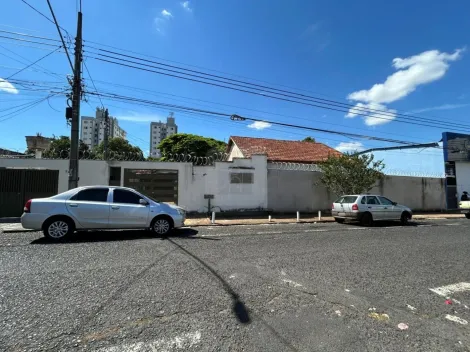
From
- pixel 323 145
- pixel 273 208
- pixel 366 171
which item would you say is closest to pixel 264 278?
pixel 273 208

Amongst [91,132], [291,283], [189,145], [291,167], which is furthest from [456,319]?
[91,132]

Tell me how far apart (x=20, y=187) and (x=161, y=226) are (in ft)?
30.6

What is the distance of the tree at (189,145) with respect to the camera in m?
46.2

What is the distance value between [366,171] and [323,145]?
46.6 ft

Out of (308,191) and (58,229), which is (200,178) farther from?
(58,229)

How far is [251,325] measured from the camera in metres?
3.52

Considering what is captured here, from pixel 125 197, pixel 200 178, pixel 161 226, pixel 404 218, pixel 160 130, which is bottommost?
pixel 404 218

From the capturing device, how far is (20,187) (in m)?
14.3

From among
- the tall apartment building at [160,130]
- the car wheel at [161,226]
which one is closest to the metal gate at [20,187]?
the car wheel at [161,226]

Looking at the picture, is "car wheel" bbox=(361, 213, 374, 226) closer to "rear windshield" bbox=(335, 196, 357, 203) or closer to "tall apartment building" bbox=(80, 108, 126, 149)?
"rear windshield" bbox=(335, 196, 357, 203)

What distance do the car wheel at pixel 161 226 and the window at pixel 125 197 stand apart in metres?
0.90

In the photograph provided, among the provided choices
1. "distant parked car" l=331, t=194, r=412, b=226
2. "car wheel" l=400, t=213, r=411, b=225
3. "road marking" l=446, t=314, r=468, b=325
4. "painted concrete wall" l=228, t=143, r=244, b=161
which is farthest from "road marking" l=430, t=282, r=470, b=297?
"painted concrete wall" l=228, t=143, r=244, b=161

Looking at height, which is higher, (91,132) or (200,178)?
(91,132)

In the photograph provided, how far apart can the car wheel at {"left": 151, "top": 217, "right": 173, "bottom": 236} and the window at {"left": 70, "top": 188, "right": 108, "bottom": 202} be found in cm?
167
